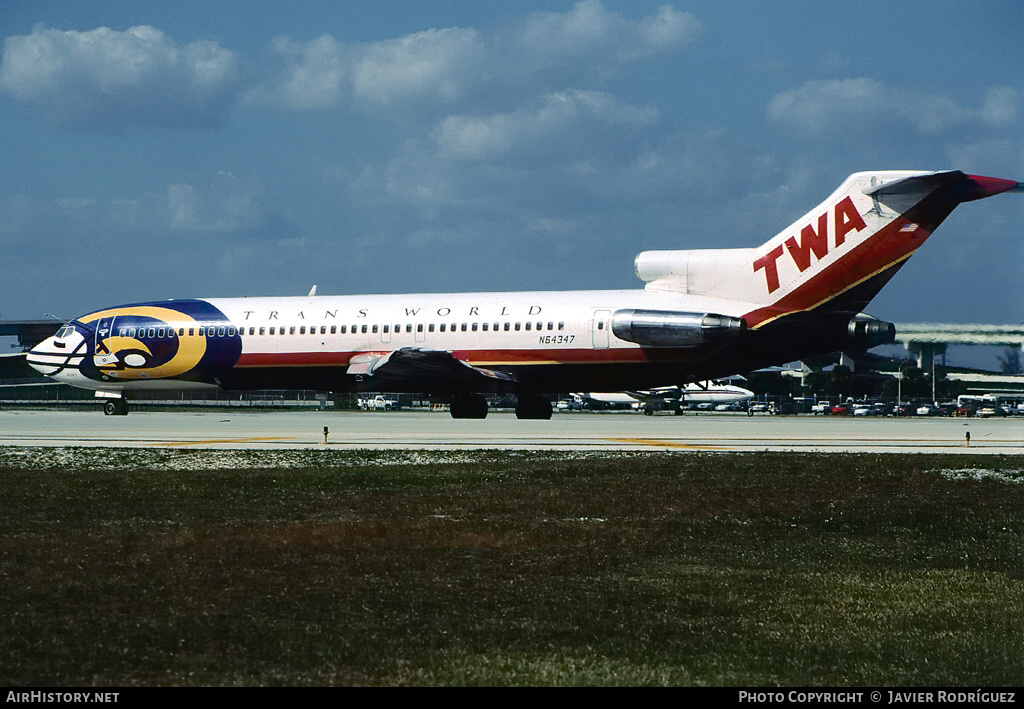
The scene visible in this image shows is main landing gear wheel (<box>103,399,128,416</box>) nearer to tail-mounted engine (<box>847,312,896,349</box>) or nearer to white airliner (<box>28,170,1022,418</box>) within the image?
white airliner (<box>28,170,1022,418</box>)

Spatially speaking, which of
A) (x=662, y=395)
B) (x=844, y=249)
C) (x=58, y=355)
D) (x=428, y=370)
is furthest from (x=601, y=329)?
(x=662, y=395)

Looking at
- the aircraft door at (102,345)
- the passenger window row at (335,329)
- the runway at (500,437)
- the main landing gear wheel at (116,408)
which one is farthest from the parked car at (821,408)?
the aircraft door at (102,345)

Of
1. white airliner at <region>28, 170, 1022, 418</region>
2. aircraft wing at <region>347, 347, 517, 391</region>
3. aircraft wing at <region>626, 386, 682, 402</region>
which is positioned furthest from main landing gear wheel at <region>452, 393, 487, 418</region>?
aircraft wing at <region>626, 386, 682, 402</region>

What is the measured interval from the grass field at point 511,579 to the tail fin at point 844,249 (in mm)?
13558

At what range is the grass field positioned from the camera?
726cm

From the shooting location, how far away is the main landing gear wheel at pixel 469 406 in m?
39.6

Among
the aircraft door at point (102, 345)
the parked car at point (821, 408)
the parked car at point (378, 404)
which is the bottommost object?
the parked car at point (378, 404)

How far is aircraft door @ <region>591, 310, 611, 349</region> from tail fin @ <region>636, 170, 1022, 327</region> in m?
3.15

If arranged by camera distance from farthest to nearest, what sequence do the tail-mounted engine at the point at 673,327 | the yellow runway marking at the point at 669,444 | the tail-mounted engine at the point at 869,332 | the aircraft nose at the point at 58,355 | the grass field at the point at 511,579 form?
1. the aircraft nose at the point at 58,355
2. the tail-mounted engine at the point at 673,327
3. the tail-mounted engine at the point at 869,332
4. the yellow runway marking at the point at 669,444
5. the grass field at the point at 511,579

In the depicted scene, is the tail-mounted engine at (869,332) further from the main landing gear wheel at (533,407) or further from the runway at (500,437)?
the main landing gear wheel at (533,407)

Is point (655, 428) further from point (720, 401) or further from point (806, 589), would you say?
point (720, 401)

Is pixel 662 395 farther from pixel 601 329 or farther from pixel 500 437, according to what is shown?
pixel 500 437
